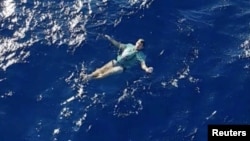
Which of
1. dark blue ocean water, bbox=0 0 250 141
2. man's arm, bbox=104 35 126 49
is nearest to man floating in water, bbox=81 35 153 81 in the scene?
man's arm, bbox=104 35 126 49

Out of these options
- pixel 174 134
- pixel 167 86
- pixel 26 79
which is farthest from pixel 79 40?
pixel 174 134

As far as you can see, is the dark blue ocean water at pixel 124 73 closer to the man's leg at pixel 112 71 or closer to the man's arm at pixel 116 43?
the man's leg at pixel 112 71

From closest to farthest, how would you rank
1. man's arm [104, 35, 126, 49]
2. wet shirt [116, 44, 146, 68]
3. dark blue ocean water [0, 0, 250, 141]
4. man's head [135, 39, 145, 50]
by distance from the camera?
dark blue ocean water [0, 0, 250, 141] < man's head [135, 39, 145, 50] < wet shirt [116, 44, 146, 68] < man's arm [104, 35, 126, 49]

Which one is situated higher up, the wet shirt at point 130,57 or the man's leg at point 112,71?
the wet shirt at point 130,57

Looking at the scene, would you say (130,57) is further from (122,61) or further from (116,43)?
(116,43)

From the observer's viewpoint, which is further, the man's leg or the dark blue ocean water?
the man's leg

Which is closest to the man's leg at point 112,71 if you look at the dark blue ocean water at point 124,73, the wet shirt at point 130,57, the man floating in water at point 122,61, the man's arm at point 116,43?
the man floating in water at point 122,61

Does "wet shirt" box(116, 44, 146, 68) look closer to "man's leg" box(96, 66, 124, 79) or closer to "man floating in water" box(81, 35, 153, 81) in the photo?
"man floating in water" box(81, 35, 153, 81)

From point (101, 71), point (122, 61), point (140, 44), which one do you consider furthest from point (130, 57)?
point (101, 71)
